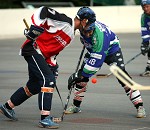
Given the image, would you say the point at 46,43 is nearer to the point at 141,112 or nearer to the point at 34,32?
the point at 34,32

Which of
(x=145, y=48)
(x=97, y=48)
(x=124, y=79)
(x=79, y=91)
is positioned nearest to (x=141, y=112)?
(x=79, y=91)

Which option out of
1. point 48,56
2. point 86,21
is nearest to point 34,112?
point 48,56

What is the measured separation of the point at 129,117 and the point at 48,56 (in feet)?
4.99

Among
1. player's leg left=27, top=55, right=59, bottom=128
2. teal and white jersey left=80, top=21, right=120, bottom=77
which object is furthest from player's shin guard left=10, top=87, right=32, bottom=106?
teal and white jersey left=80, top=21, right=120, bottom=77

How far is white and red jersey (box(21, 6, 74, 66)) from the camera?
26.1ft

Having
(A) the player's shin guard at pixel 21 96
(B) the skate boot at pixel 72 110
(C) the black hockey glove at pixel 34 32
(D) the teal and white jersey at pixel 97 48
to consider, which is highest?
(C) the black hockey glove at pixel 34 32

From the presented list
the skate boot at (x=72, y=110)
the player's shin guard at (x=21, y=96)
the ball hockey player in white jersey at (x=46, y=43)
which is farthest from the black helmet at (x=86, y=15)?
the skate boot at (x=72, y=110)

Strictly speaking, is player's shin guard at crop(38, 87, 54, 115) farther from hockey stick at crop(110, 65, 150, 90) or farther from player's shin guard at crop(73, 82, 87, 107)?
hockey stick at crop(110, 65, 150, 90)

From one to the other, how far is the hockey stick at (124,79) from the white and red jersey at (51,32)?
1731 millimetres

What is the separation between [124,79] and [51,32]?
194cm

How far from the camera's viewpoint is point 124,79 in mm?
6484

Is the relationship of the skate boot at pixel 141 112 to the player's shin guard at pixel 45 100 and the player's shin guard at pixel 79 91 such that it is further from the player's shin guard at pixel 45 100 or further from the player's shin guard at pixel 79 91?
the player's shin guard at pixel 45 100

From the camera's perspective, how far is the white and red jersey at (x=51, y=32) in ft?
26.1

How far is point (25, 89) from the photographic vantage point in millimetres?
8711
